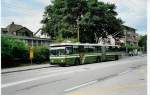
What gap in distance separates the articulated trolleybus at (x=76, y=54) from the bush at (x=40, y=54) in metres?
3.23

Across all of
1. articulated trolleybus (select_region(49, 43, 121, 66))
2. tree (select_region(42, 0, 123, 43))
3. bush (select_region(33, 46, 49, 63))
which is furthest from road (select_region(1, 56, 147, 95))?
tree (select_region(42, 0, 123, 43))

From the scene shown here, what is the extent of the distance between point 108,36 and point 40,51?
28009 mm

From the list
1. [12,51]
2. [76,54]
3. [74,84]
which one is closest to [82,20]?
[76,54]

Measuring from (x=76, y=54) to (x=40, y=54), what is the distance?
5027mm

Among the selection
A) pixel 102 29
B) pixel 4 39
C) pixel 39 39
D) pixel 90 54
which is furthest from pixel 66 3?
pixel 4 39

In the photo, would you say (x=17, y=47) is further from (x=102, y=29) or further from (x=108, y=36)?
(x=108, y=36)

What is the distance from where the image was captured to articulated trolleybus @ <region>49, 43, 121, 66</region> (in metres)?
33.5

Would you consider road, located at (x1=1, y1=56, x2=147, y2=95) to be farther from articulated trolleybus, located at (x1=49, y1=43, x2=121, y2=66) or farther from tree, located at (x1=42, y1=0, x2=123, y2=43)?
tree, located at (x1=42, y1=0, x2=123, y2=43)

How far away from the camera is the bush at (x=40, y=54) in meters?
37.6

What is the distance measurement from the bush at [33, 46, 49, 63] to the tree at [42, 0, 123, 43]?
1515 centimetres

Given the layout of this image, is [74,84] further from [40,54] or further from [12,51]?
[40,54]

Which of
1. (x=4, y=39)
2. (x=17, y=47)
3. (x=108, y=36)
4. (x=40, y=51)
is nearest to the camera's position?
(x=4, y=39)

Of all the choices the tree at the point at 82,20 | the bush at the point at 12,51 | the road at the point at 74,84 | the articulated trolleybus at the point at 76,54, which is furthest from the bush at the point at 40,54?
the road at the point at 74,84

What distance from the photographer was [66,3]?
58125 millimetres
